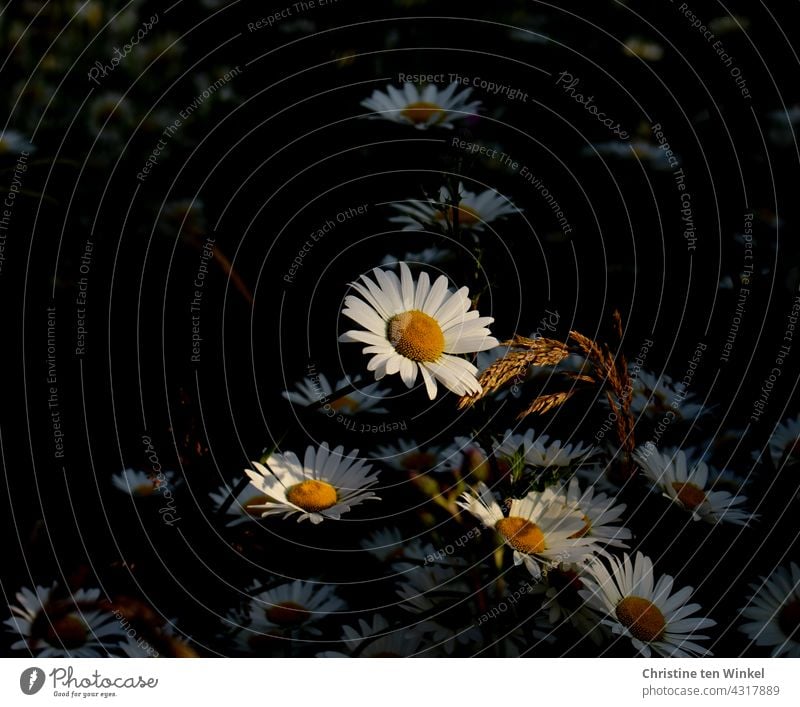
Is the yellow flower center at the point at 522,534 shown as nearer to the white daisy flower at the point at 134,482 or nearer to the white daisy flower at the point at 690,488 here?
the white daisy flower at the point at 690,488

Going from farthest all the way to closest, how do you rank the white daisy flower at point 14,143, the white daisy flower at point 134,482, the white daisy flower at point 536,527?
the white daisy flower at point 14,143
the white daisy flower at point 134,482
the white daisy flower at point 536,527

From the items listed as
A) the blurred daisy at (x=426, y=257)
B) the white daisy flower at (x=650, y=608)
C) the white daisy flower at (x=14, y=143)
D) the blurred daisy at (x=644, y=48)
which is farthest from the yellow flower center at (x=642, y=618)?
the white daisy flower at (x=14, y=143)

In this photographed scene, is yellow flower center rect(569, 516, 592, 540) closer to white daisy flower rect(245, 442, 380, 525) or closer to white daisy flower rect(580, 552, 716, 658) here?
white daisy flower rect(580, 552, 716, 658)

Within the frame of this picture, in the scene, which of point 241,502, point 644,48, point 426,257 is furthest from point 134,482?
point 644,48

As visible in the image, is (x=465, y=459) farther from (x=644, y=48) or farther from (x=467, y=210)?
(x=644, y=48)

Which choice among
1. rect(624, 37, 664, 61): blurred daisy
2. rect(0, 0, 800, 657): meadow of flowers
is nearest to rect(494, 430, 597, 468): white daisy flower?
rect(0, 0, 800, 657): meadow of flowers

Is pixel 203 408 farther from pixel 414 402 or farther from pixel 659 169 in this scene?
pixel 659 169
